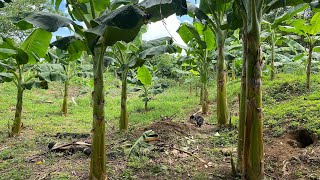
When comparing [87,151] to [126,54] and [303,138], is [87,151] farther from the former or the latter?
[303,138]

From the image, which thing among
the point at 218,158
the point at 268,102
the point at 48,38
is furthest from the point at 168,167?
the point at 268,102

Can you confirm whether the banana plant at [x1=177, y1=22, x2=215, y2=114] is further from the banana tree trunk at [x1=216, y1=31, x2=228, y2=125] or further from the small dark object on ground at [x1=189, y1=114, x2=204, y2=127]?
the small dark object on ground at [x1=189, y1=114, x2=204, y2=127]

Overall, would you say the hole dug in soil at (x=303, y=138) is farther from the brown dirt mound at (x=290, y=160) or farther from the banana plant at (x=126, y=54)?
the banana plant at (x=126, y=54)

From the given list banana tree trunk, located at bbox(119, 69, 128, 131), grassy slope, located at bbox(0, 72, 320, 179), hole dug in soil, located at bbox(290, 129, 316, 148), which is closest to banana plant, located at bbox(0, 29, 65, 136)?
grassy slope, located at bbox(0, 72, 320, 179)

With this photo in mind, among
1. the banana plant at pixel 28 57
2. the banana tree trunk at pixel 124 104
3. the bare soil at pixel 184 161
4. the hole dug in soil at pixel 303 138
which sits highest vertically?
the banana plant at pixel 28 57

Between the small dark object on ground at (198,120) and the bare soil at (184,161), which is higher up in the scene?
the small dark object on ground at (198,120)

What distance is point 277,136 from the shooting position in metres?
4.98

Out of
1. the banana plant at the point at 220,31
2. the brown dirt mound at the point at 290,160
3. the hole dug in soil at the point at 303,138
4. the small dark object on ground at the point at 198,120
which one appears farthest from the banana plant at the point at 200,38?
the hole dug in soil at the point at 303,138

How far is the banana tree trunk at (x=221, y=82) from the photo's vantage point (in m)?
5.99

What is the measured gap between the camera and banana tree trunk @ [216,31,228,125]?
19.6 ft

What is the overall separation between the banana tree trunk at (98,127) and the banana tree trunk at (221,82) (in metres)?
3.25

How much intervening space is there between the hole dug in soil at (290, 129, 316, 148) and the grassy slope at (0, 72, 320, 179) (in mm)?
106

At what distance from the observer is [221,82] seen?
6180 mm

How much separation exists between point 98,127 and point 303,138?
3435mm
